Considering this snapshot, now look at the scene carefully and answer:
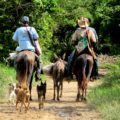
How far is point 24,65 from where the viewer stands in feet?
41.8

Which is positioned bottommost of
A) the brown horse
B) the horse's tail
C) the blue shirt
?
the brown horse

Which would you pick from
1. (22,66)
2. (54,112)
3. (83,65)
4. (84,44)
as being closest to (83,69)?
(83,65)

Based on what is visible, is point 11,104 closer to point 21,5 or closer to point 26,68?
point 26,68

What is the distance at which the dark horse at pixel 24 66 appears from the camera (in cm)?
1262

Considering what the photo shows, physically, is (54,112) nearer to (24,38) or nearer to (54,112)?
(54,112)

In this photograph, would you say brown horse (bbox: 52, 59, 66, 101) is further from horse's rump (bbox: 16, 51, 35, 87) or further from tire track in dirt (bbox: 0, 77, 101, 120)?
horse's rump (bbox: 16, 51, 35, 87)

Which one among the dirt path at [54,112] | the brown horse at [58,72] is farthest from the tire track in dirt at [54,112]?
the brown horse at [58,72]

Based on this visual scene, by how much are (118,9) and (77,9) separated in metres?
12.5

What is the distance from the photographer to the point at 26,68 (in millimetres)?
12719

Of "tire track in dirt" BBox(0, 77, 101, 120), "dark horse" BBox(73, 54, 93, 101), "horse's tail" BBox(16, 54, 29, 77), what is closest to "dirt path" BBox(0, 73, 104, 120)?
"tire track in dirt" BBox(0, 77, 101, 120)

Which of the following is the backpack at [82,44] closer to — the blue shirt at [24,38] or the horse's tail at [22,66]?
the blue shirt at [24,38]

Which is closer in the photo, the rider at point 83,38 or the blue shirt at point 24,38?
the blue shirt at point 24,38

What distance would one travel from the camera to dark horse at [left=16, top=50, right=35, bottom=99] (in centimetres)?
1262

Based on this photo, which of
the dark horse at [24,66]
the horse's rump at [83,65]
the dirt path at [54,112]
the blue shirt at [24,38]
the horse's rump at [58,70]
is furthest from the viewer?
the horse's rump at [58,70]
